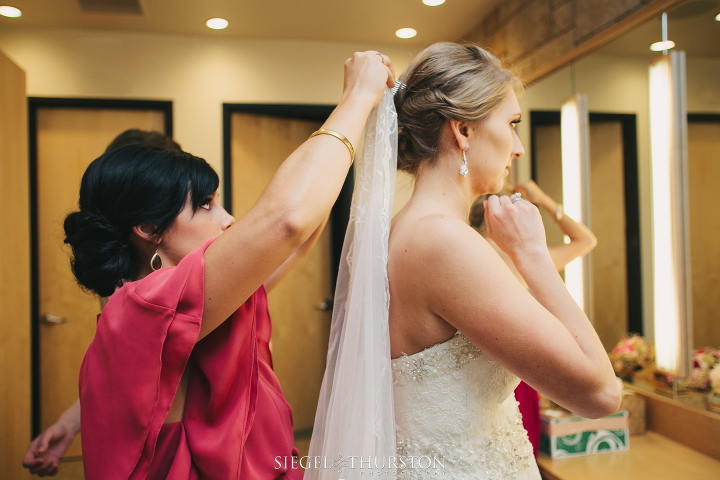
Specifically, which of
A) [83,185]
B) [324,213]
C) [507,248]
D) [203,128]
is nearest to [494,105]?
[507,248]

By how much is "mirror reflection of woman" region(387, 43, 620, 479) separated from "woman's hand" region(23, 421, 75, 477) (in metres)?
0.84

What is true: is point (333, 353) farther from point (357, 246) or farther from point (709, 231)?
point (709, 231)

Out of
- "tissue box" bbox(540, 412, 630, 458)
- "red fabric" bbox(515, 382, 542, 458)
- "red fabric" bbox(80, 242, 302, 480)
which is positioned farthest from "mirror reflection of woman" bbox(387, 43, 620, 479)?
"tissue box" bbox(540, 412, 630, 458)

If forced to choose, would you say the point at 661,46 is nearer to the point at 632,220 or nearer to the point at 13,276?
the point at 632,220

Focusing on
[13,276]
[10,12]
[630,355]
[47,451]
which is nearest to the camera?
[47,451]

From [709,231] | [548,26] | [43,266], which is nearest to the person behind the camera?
[709,231]

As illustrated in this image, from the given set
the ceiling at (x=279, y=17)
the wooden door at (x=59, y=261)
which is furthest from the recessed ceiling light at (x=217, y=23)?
the wooden door at (x=59, y=261)

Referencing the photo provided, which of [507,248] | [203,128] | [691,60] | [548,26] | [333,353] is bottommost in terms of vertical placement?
[333,353]

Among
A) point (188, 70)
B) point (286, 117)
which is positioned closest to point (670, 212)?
point (286, 117)

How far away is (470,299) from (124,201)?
662mm

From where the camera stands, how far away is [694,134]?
159 cm

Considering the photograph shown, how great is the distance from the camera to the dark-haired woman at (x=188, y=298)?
0.66 meters

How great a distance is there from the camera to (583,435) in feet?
5.80

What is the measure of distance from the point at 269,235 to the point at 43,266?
343cm
